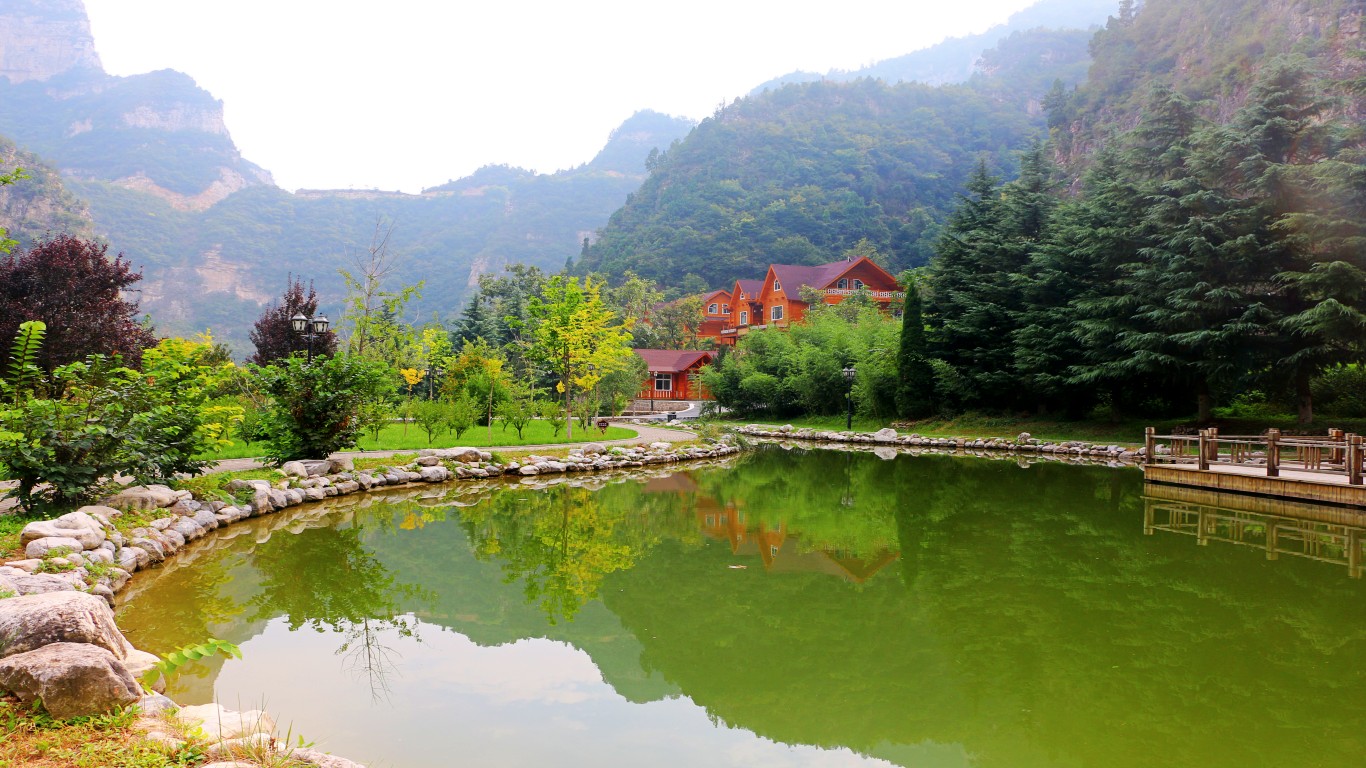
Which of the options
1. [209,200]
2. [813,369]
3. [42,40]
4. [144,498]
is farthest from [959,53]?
[144,498]

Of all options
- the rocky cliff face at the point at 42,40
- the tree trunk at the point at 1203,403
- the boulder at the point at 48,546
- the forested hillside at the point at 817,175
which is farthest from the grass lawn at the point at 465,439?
the rocky cliff face at the point at 42,40

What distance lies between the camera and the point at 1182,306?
18.6 meters

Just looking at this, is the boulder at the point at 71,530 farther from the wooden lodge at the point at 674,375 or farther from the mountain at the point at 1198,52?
the mountain at the point at 1198,52

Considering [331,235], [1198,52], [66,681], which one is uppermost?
[1198,52]

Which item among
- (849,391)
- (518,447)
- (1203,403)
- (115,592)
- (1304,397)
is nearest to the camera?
(115,592)

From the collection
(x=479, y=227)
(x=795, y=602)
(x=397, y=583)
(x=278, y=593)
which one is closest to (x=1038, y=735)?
(x=795, y=602)

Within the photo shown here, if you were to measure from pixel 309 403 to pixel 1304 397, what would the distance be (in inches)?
846

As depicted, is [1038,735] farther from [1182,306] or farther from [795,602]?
[1182,306]

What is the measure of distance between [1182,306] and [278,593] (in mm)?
20105

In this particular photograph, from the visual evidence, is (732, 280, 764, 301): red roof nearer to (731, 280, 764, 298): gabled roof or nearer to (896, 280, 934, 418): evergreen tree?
(731, 280, 764, 298): gabled roof

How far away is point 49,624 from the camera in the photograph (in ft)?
10.9

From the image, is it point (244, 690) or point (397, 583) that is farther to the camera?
point (397, 583)

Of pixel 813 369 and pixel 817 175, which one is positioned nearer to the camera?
pixel 813 369

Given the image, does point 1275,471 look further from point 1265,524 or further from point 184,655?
point 184,655
